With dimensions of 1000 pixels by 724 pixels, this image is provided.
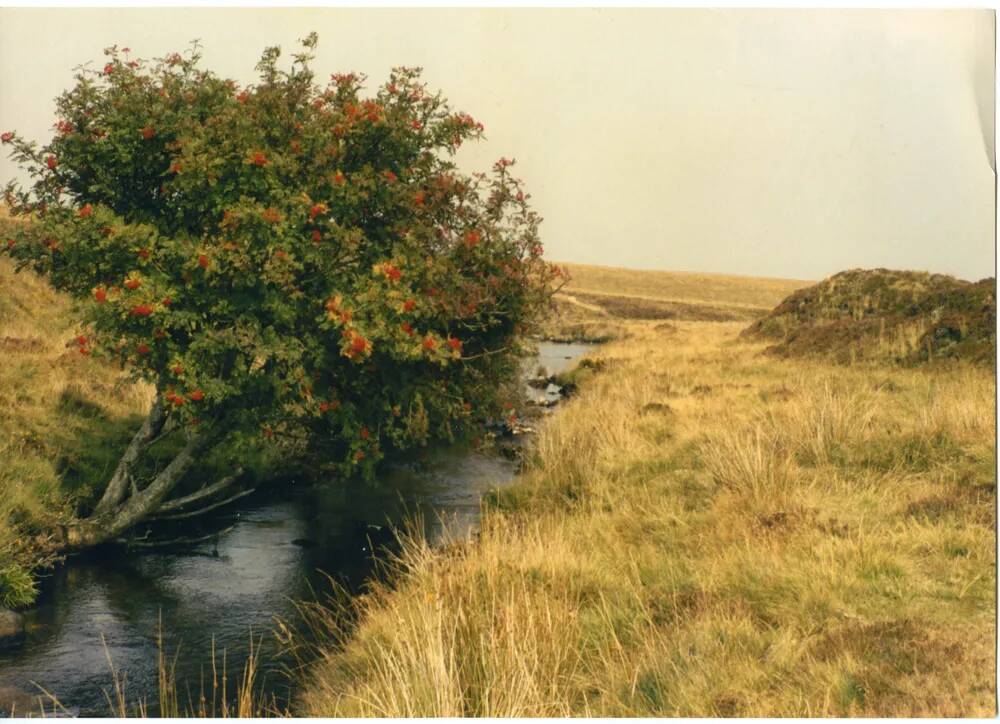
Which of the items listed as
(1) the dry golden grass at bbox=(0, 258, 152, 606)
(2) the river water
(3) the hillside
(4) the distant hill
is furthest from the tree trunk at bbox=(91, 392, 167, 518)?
(3) the hillside

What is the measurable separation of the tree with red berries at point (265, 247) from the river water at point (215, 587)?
1.12 meters

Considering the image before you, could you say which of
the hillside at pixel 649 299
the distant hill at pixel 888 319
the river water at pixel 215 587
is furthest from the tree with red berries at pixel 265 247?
the hillside at pixel 649 299

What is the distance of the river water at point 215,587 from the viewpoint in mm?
8625

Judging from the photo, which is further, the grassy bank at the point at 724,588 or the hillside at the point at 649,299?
the hillside at the point at 649,299

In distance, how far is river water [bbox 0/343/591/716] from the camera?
340 inches

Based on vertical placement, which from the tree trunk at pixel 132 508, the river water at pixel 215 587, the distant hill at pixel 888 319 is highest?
the distant hill at pixel 888 319

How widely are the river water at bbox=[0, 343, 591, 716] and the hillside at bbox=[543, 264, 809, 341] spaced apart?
1095 inches

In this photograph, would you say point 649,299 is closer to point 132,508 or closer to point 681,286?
point 681,286

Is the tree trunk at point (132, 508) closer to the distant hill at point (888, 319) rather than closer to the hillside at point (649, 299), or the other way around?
the distant hill at point (888, 319)

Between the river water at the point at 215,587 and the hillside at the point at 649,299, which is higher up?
the hillside at the point at 649,299

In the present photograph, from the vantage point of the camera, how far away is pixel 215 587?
436 inches

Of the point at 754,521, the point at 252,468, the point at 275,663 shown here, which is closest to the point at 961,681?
the point at 754,521

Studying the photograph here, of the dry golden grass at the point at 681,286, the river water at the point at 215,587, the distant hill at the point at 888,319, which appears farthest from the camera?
the dry golden grass at the point at 681,286

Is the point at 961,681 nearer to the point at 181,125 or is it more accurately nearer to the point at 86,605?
the point at 86,605
